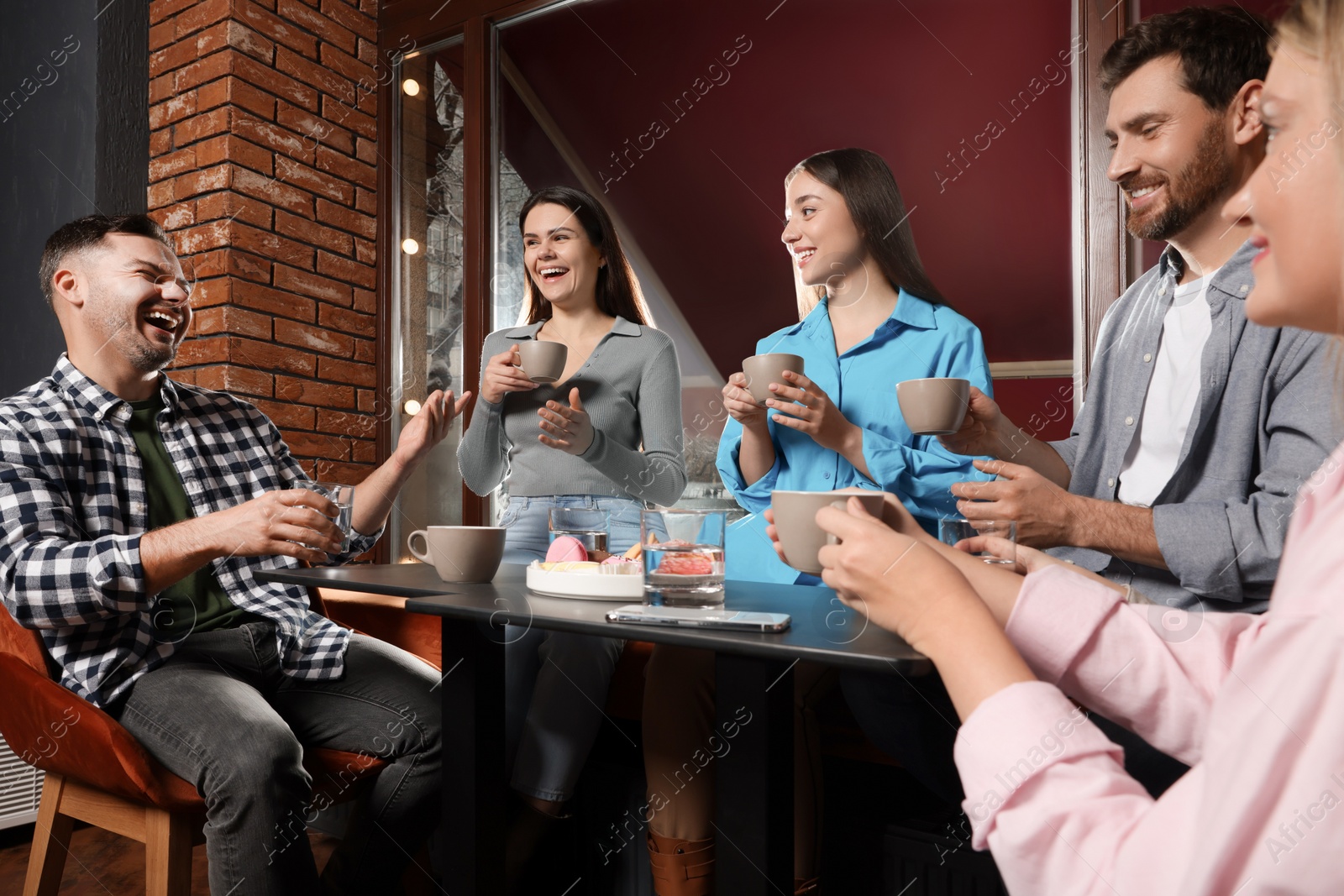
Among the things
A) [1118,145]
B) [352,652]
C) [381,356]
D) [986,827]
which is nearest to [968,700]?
[986,827]

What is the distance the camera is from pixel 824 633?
83 cm

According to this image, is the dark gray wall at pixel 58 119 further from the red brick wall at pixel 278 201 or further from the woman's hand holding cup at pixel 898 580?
the woman's hand holding cup at pixel 898 580

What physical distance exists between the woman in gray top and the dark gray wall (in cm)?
168

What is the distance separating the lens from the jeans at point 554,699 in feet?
5.13

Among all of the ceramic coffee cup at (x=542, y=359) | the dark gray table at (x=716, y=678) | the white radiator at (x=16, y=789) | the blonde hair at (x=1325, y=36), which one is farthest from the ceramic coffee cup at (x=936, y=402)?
the white radiator at (x=16, y=789)

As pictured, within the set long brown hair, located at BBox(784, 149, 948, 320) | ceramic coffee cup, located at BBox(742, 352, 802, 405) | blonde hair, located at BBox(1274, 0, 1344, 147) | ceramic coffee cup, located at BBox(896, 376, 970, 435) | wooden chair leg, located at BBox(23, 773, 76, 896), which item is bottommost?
wooden chair leg, located at BBox(23, 773, 76, 896)

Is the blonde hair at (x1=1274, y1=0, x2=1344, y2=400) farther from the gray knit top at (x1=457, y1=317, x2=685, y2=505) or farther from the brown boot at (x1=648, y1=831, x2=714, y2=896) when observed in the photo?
the gray knit top at (x1=457, y1=317, x2=685, y2=505)

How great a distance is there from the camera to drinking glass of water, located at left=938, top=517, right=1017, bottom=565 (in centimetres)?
97

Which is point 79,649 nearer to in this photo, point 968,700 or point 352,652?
point 352,652

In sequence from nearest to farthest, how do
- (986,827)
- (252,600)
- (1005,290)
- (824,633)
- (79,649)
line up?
(986,827), (824,633), (79,649), (252,600), (1005,290)

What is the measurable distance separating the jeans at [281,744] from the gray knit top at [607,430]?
0.55 meters

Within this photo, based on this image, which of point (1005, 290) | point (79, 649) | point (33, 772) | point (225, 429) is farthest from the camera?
point (1005, 290)

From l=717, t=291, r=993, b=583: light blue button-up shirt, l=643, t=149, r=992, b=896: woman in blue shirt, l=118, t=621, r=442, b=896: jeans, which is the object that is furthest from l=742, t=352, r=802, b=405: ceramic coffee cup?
l=118, t=621, r=442, b=896: jeans

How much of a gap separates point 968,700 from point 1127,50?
133 centimetres
